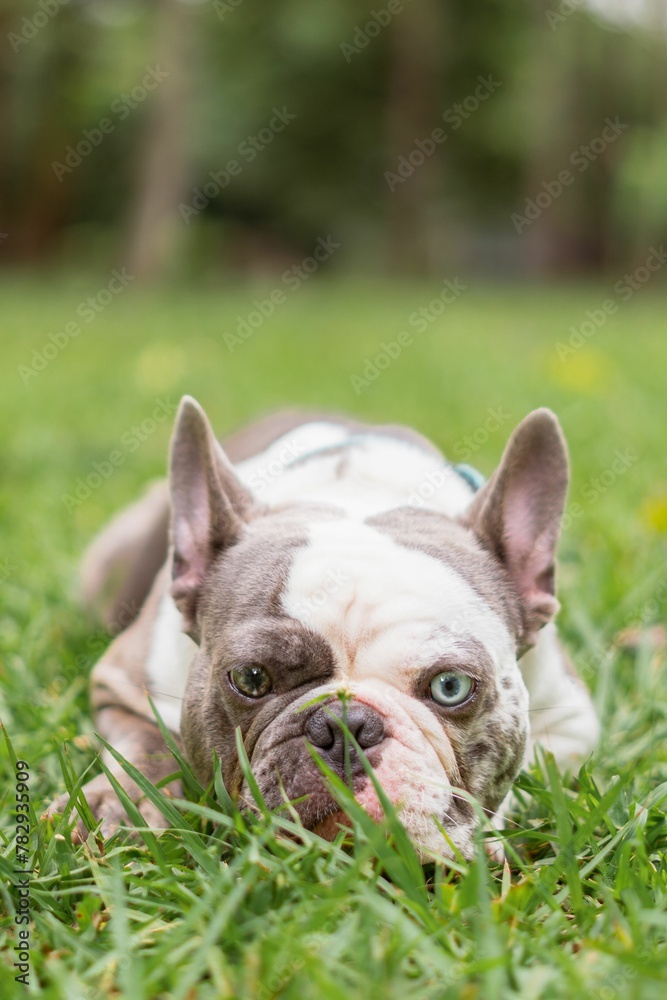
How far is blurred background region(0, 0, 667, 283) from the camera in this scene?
85.3 feet

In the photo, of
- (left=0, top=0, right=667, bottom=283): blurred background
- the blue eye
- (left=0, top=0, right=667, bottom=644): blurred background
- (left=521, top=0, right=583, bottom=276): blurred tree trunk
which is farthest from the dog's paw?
(left=521, top=0, right=583, bottom=276): blurred tree trunk

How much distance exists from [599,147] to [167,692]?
30.3 m

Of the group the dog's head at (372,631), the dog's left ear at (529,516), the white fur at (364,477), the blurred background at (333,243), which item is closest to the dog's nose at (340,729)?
the dog's head at (372,631)

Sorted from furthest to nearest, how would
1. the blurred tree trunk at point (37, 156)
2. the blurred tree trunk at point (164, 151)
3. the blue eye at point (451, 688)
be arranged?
the blurred tree trunk at point (37, 156)
the blurred tree trunk at point (164, 151)
the blue eye at point (451, 688)

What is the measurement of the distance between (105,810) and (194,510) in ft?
2.70

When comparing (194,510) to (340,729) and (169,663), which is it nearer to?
(169,663)

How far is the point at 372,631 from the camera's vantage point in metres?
2.53

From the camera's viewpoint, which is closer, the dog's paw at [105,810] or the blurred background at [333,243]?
the dog's paw at [105,810]

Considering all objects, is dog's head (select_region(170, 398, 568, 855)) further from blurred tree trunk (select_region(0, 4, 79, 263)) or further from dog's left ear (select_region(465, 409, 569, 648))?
blurred tree trunk (select_region(0, 4, 79, 263))

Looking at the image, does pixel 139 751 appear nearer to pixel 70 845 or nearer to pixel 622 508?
pixel 70 845

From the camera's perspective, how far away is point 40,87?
29.5 m

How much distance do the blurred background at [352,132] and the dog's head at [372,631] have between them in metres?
20.1

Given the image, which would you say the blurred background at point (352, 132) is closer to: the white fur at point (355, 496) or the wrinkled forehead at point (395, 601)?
the white fur at point (355, 496)

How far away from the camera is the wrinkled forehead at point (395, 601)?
8.23 feet
